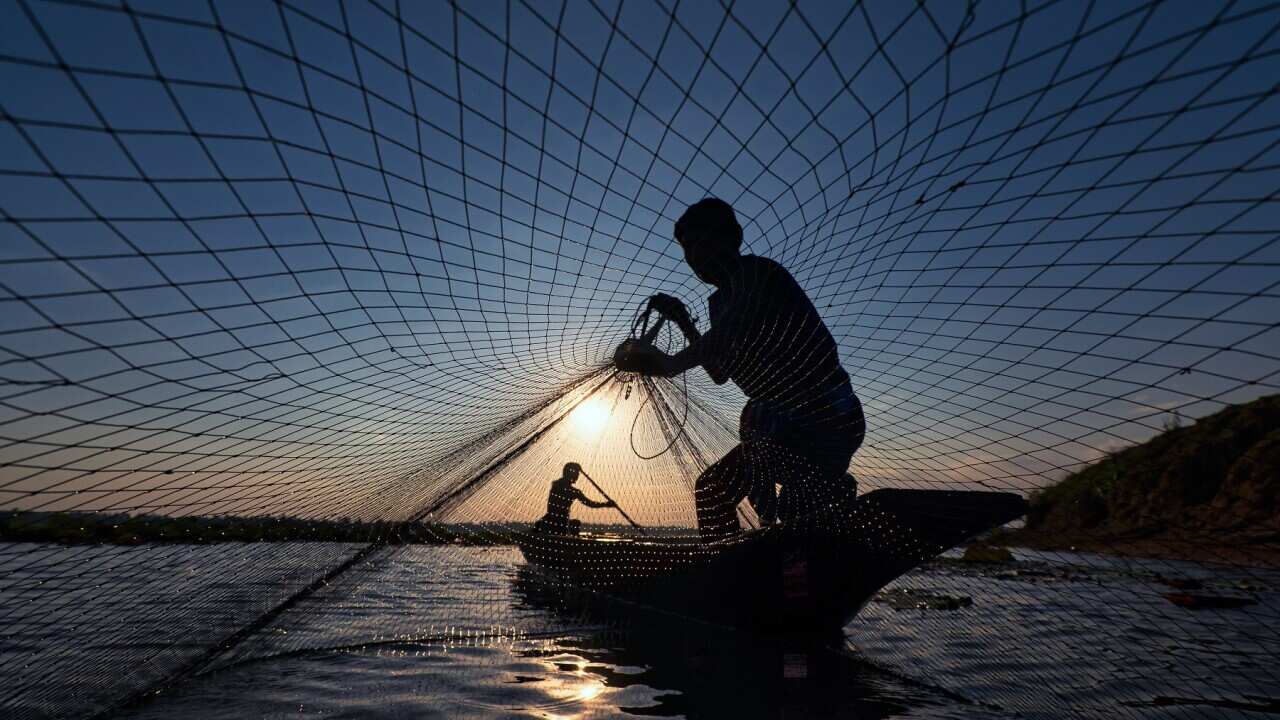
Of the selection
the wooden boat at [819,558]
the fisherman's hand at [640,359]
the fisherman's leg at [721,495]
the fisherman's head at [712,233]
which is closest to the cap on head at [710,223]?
the fisherman's head at [712,233]

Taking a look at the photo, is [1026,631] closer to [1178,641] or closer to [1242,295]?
[1178,641]

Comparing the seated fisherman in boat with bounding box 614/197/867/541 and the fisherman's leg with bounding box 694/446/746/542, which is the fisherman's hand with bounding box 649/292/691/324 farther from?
the fisherman's leg with bounding box 694/446/746/542

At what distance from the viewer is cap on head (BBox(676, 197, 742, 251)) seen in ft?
14.9

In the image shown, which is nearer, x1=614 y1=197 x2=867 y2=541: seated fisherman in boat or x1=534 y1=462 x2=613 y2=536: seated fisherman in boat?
x1=614 y1=197 x2=867 y2=541: seated fisherman in boat

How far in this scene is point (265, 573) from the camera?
755cm

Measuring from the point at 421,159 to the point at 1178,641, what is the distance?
6.63 metres

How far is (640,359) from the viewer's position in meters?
4.95

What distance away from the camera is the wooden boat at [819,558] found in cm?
332

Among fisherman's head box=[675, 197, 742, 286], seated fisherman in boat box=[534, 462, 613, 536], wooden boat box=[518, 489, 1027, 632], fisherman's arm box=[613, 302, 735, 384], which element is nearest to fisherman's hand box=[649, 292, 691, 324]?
fisherman's arm box=[613, 302, 735, 384]

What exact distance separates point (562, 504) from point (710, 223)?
364 inches

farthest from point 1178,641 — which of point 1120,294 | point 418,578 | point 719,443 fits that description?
point 418,578

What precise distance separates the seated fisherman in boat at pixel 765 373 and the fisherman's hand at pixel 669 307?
427 mm

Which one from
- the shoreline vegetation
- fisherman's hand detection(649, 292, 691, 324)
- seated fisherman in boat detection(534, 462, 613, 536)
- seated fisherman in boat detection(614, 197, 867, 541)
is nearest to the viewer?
seated fisherman in boat detection(614, 197, 867, 541)

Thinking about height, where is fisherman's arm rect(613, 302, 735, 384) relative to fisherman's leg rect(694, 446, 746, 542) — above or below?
above
